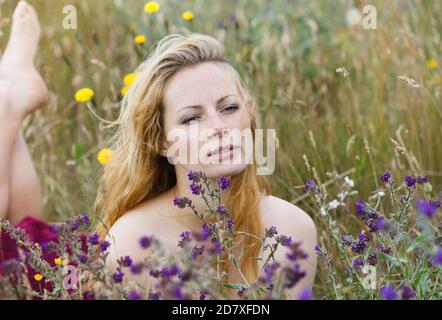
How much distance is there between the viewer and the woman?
2.04m

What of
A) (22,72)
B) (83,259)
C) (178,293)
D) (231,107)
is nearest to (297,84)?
(22,72)

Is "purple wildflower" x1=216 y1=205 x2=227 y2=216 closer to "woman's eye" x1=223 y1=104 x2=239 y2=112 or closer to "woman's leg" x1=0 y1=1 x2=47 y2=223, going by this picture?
"woman's eye" x1=223 y1=104 x2=239 y2=112

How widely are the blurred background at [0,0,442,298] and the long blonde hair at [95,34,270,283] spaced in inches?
12.9

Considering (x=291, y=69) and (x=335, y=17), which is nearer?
Answer: (x=291, y=69)

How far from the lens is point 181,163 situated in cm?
206

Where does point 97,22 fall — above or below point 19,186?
above

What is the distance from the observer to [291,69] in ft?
10.9

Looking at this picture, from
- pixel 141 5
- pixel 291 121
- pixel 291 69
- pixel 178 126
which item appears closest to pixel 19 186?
pixel 178 126

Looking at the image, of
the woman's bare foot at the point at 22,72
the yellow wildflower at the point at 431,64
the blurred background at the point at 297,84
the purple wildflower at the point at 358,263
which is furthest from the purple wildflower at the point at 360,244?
the yellow wildflower at the point at 431,64

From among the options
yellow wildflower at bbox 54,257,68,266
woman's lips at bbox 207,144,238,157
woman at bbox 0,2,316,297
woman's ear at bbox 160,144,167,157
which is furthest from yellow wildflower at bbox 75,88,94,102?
yellow wildflower at bbox 54,257,68,266

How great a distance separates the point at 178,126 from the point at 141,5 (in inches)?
94.3

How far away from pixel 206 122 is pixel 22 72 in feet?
3.52
